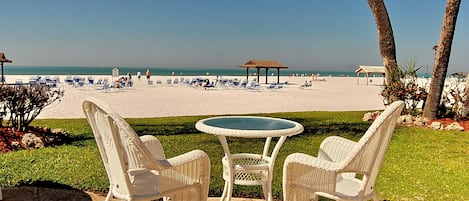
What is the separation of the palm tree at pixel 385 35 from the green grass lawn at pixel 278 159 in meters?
1.88

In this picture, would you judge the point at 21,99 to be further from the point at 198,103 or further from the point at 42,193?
the point at 198,103

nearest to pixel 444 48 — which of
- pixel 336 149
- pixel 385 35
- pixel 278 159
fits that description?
pixel 385 35

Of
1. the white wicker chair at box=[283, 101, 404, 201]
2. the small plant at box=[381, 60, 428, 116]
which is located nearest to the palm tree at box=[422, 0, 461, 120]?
the small plant at box=[381, 60, 428, 116]

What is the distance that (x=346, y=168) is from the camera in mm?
2182

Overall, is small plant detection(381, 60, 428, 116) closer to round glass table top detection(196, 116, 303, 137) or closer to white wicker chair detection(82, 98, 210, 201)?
round glass table top detection(196, 116, 303, 137)

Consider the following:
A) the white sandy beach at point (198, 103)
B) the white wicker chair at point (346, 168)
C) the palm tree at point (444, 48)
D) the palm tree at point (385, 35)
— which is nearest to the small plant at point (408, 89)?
the palm tree at point (385, 35)

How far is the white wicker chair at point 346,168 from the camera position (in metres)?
2.20

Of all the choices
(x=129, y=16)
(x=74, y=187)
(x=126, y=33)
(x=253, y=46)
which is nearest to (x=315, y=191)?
(x=74, y=187)

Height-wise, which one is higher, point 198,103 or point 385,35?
point 385,35

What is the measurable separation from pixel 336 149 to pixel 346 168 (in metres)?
0.67

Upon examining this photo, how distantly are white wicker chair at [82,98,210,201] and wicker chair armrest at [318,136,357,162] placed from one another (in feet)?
3.44

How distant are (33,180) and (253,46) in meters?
74.9

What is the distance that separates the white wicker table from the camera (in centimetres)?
264

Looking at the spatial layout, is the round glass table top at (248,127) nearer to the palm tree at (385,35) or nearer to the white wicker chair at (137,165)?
the white wicker chair at (137,165)
